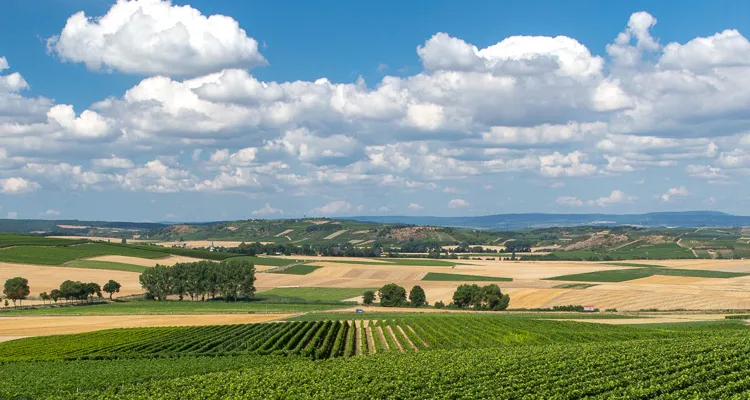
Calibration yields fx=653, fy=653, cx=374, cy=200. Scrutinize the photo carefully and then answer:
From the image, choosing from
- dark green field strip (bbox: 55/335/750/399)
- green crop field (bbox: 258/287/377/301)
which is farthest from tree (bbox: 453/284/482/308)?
dark green field strip (bbox: 55/335/750/399)

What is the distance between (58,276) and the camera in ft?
440

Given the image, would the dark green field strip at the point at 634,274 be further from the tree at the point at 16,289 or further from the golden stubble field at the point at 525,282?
the tree at the point at 16,289

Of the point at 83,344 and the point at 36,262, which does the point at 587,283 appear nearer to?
the point at 83,344

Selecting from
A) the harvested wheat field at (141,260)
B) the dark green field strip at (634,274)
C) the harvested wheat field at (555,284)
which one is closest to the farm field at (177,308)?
the harvested wheat field at (555,284)

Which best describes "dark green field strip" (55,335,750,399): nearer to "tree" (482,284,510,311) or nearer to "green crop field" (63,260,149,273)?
"tree" (482,284,510,311)

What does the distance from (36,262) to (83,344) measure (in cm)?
10643

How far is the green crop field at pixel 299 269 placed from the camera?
162 metres

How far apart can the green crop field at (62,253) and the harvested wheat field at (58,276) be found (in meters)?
7.56

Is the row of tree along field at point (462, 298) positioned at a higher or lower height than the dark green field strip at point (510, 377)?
lower

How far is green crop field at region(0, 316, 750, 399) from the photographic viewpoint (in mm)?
30844

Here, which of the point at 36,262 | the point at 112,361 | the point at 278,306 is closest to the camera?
the point at 112,361

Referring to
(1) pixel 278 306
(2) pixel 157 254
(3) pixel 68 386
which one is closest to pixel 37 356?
(3) pixel 68 386

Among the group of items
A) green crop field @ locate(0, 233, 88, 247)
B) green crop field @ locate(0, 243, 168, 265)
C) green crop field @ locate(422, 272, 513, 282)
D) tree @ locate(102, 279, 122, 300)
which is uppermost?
green crop field @ locate(0, 233, 88, 247)

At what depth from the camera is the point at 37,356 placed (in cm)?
5141
